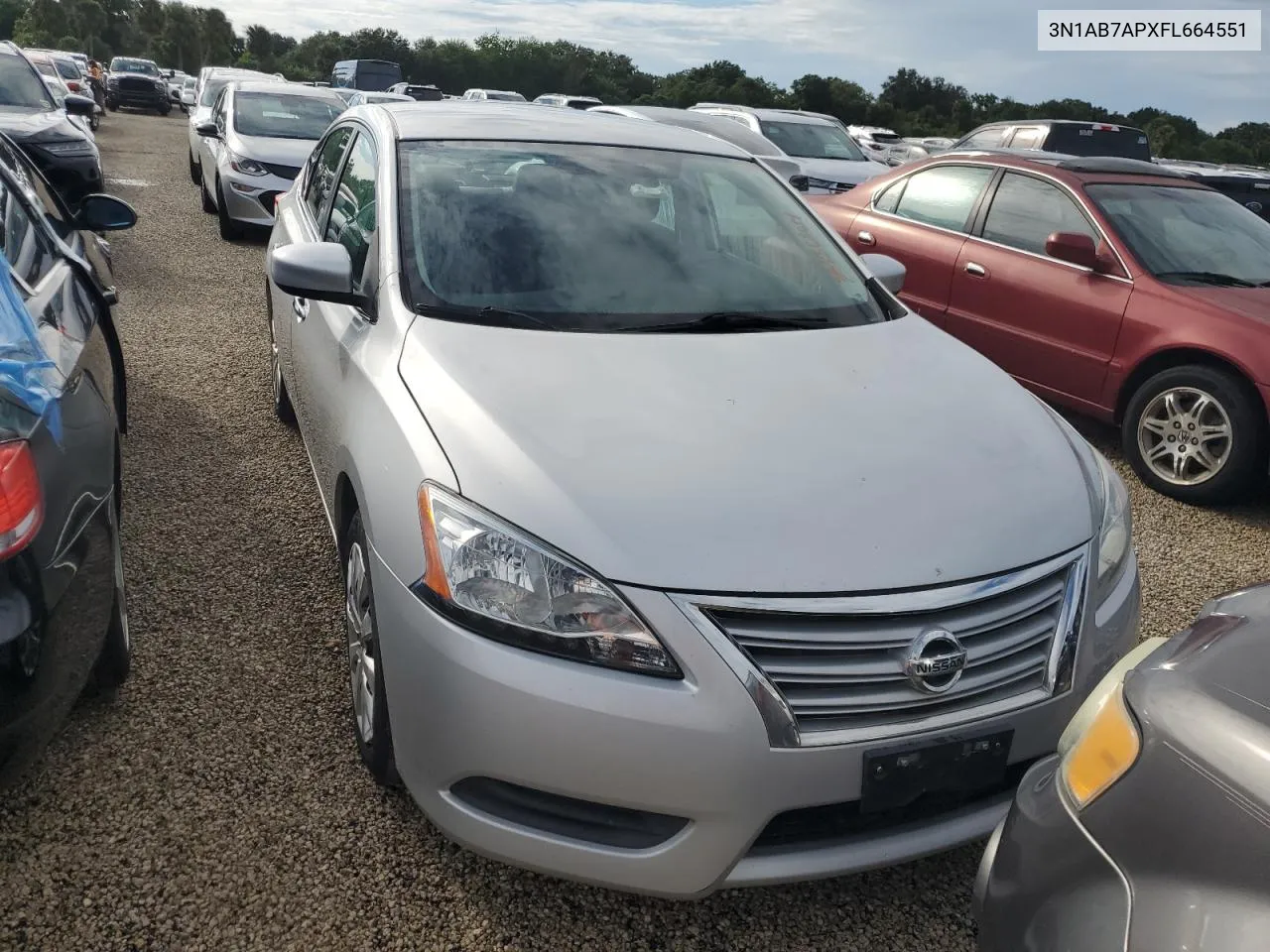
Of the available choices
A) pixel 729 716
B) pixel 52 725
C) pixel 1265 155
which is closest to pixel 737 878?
pixel 729 716

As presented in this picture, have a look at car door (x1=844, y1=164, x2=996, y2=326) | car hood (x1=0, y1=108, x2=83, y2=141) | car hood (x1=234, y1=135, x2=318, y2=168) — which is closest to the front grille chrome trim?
car door (x1=844, y1=164, x2=996, y2=326)

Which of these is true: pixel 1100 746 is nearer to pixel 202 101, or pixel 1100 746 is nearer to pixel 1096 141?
pixel 1096 141

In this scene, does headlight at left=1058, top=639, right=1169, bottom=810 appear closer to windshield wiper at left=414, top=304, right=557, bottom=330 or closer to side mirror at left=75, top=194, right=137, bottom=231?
windshield wiper at left=414, top=304, right=557, bottom=330

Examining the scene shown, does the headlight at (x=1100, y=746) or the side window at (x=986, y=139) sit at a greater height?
the side window at (x=986, y=139)

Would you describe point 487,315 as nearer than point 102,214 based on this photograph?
Yes

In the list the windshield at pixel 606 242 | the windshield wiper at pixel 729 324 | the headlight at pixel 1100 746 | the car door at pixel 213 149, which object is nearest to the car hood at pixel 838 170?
the car door at pixel 213 149

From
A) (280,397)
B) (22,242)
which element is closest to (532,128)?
(22,242)

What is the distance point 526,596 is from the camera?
1927mm

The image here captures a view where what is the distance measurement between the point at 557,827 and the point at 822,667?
1.91 feet

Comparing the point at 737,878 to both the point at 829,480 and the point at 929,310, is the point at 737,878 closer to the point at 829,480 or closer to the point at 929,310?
the point at 829,480

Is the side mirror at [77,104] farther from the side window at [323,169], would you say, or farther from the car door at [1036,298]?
the car door at [1036,298]

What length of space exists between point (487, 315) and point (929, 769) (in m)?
1.55

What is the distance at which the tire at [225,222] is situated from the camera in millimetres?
9367

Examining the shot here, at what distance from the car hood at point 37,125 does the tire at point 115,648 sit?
21.3 ft
